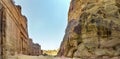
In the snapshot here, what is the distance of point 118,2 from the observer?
2069cm

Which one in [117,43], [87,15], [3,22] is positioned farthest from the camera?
[87,15]

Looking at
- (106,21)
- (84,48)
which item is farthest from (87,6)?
(84,48)

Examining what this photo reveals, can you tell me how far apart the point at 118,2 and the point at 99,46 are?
3.82 meters

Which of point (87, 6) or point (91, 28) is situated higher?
point (87, 6)

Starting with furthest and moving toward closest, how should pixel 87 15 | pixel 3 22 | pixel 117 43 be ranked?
pixel 87 15
pixel 117 43
pixel 3 22

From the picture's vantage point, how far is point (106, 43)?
18594 mm

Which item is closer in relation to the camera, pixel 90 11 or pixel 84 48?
pixel 84 48

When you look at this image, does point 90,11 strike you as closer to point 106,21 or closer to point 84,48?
point 106,21

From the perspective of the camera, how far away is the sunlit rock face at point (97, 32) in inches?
730

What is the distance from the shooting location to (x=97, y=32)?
19094 millimetres

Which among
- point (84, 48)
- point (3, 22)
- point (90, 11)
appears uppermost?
point (90, 11)

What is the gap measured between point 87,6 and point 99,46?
12.7 feet

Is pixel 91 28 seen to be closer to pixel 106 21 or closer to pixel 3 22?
pixel 106 21

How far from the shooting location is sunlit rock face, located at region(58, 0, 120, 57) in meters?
18.5
